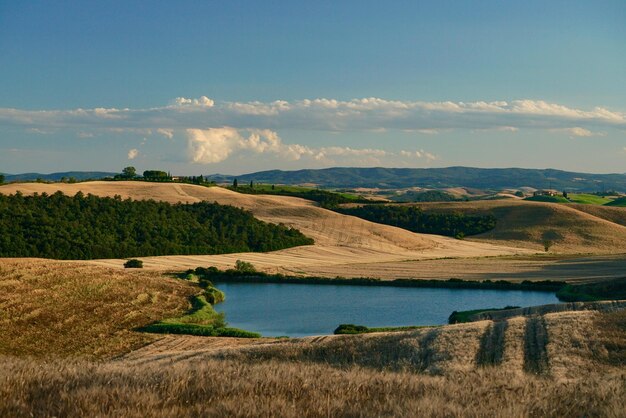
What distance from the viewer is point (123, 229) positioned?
81688 mm

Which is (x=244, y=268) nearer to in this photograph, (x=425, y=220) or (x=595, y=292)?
(x=595, y=292)

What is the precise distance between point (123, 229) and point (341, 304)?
38.2m

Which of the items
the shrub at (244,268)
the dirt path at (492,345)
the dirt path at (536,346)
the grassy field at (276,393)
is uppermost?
the grassy field at (276,393)

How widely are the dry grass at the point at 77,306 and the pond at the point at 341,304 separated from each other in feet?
16.1

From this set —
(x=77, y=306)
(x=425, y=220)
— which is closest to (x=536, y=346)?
(x=77, y=306)

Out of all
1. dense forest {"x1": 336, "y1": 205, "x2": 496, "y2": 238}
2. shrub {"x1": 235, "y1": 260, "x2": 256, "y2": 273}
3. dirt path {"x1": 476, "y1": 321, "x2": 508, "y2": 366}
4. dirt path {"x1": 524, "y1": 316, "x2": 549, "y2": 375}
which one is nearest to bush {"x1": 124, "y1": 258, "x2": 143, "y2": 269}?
shrub {"x1": 235, "y1": 260, "x2": 256, "y2": 273}


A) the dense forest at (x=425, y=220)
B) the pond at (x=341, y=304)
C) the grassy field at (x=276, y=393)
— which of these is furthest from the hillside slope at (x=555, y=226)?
the grassy field at (x=276, y=393)

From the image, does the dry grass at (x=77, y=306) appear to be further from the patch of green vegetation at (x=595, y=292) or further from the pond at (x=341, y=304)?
the patch of green vegetation at (x=595, y=292)

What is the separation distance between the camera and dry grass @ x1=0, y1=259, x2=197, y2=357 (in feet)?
108

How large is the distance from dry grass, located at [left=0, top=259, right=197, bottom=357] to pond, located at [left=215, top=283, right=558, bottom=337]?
16.1ft

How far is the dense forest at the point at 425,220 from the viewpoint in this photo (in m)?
114

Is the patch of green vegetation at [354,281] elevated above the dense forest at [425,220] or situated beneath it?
situated beneath

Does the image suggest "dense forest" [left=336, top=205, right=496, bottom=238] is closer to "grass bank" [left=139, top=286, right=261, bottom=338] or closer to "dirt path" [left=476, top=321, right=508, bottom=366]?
"grass bank" [left=139, top=286, right=261, bottom=338]

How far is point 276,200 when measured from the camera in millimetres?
116875
